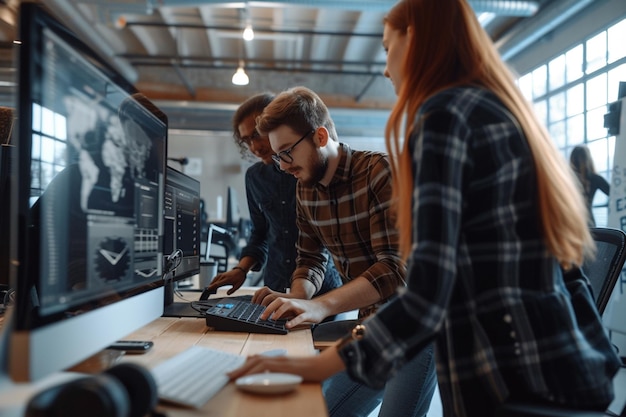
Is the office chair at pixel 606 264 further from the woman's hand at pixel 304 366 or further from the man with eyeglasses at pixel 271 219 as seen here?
the man with eyeglasses at pixel 271 219

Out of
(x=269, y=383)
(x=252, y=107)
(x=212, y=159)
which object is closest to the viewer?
(x=269, y=383)

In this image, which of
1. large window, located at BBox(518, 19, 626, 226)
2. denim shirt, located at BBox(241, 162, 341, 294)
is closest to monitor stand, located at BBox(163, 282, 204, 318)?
denim shirt, located at BBox(241, 162, 341, 294)

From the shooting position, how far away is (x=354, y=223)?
5.26 ft

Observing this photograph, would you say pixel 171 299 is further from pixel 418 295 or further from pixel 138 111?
pixel 418 295

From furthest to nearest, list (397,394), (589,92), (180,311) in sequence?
(589,92) → (180,311) → (397,394)

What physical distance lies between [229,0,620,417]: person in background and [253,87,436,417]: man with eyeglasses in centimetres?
58

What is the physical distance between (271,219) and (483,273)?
1.68m

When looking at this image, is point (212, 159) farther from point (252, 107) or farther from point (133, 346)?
point (133, 346)

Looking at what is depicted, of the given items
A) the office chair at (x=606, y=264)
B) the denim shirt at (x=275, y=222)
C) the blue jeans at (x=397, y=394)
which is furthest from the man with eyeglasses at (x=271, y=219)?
the office chair at (x=606, y=264)

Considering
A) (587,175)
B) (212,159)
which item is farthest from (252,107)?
(212,159)

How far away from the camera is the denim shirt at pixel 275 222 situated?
235 centimetres

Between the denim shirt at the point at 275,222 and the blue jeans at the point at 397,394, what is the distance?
0.83 meters

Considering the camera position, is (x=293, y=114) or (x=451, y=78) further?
(x=293, y=114)

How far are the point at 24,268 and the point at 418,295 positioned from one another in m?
0.51
